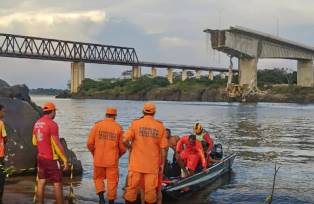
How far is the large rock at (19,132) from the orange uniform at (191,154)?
12.7 feet

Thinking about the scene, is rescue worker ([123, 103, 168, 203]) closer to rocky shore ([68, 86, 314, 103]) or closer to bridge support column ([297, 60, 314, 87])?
rocky shore ([68, 86, 314, 103])

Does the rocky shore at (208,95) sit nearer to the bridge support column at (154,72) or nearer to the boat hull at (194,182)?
the bridge support column at (154,72)

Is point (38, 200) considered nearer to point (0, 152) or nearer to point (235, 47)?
point (0, 152)

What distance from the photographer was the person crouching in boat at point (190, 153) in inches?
504

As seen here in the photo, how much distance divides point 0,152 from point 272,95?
403ft

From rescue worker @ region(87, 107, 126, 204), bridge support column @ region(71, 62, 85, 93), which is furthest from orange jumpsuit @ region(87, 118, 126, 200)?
bridge support column @ region(71, 62, 85, 93)

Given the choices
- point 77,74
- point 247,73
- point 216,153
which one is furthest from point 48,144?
point 77,74

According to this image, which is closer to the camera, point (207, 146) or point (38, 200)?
point (38, 200)

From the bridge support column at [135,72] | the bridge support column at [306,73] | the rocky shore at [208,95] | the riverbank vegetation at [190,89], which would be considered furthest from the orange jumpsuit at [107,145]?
the bridge support column at [135,72]

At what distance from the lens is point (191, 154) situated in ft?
43.1

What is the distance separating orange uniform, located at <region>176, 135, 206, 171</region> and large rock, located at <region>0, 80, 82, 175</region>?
12.7 ft

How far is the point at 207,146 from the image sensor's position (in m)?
14.5

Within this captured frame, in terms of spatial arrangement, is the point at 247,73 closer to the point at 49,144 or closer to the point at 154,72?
the point at 154,72

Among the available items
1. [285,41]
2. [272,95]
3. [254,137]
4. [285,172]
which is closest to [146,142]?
[285,172]
